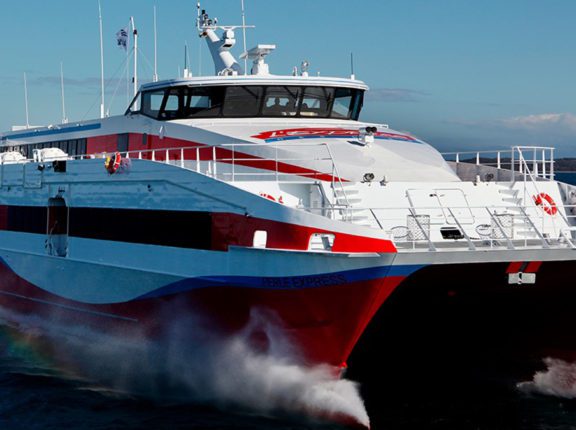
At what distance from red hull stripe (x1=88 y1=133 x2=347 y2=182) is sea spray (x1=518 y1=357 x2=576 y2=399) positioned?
4547 millimetres

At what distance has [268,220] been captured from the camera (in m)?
11.1

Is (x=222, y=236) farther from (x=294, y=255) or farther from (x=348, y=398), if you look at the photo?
(x=348, y=398)

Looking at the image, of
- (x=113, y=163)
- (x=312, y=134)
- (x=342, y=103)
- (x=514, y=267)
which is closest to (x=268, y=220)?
(x=312, y=134)

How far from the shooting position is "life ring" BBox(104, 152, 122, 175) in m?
13.6

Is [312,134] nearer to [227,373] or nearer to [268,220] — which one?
[268,220]

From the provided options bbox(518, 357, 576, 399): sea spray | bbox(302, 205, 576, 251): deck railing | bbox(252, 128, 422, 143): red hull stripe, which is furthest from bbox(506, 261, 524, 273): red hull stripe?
bbox(252, 128, 422, 143): red hull stripe

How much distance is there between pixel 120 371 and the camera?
13.7 meters

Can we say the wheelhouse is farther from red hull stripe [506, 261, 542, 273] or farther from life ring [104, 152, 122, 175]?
red hull stripe [506, 261, 542, 273]

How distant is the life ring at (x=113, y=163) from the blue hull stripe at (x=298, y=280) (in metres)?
2.47

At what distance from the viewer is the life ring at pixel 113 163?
535 inches

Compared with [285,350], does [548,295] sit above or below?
above

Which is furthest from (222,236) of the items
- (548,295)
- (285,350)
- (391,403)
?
(548,295)

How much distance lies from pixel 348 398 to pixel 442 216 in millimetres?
2824

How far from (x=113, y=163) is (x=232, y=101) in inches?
98.0
